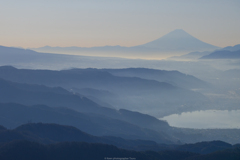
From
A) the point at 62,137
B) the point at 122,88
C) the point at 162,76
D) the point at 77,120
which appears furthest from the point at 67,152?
the point at 162,76

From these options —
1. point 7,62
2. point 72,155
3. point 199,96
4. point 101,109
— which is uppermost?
point 7,62

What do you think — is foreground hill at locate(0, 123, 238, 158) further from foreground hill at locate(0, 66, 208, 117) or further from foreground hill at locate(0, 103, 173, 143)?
foreground hill at locate(0, 66, 208, 117)

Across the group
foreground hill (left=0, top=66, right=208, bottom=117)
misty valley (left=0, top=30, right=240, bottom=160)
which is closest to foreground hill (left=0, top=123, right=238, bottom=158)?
misty valley (left=0, top=30, right=240, bottom=160)

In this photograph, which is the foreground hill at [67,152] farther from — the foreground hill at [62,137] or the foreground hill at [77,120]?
the foreground hill at [77,120]

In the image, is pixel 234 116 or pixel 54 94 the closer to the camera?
pixel 54 94

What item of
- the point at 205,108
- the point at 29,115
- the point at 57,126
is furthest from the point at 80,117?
the point at 205,108

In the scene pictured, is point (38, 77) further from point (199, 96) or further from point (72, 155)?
point (72, 155)

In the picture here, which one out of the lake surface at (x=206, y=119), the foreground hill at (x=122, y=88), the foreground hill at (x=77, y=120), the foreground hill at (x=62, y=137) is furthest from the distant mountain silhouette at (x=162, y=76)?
the foreground hill at (x=62, y=137)

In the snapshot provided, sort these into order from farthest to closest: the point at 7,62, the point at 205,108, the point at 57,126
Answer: the point at 7,62 < the point at 205,108 < the point at 57,126
